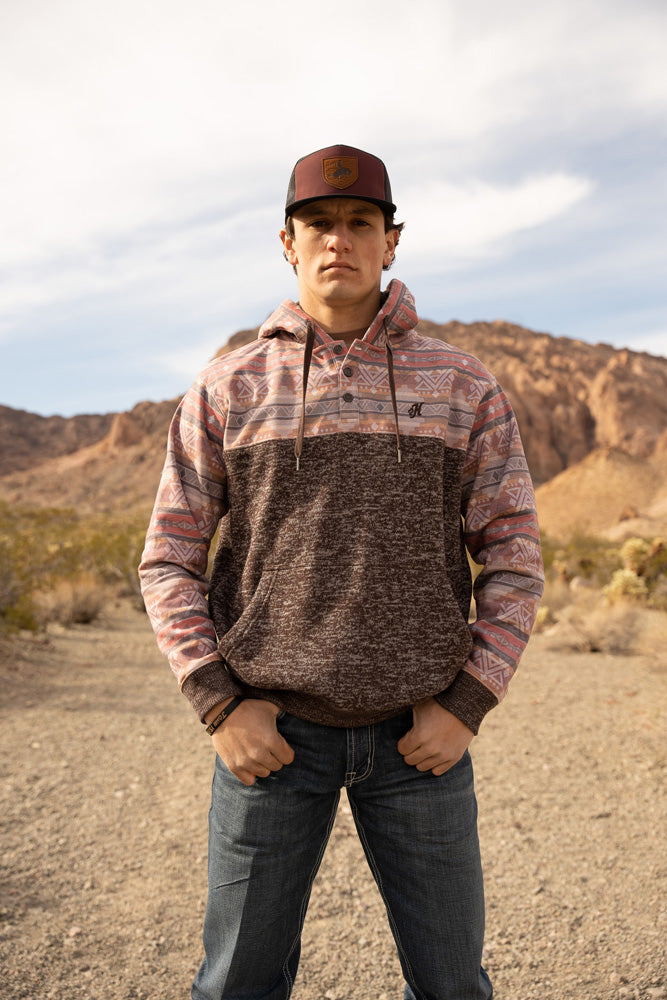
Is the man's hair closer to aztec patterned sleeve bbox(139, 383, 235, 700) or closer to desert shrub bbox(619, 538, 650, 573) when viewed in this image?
aztec patterned sleeve bbox(139, 383, 235, 700)

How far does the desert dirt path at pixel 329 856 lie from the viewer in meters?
3.02

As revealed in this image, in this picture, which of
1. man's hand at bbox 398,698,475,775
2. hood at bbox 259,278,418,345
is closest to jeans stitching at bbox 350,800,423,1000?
man's hand at bbox 398,698,475,775

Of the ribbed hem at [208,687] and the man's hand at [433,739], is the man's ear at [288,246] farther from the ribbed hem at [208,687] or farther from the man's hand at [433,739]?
the man's hand at [433,739]

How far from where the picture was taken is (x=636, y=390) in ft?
195

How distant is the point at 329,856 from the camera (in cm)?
405

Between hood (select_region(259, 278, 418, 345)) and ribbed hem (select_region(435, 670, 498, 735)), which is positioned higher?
hood (select_region(259, 278, 418, 345))

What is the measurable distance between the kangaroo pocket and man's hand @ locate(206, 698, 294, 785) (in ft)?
0.21

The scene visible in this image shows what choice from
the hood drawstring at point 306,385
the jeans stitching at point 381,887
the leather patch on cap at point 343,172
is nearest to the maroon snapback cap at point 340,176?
the leather patch on cap at point 343,172

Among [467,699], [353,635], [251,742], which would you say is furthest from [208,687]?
[467,699]

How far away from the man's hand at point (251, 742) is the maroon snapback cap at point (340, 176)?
1.22 m

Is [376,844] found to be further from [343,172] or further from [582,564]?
[582,564]

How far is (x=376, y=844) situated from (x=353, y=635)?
0.54 metres

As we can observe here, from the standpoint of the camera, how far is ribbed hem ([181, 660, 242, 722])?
5.54 feet

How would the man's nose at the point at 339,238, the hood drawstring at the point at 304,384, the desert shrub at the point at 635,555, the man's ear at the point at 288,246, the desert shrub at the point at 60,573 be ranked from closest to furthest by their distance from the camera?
the hood drawstring at the point at 304,384
the man's nose at the point at 339,238
the man's ear at the point at 288,246
the desert shrub at the point at 60,573
the desert shrub at the point at 635,555
